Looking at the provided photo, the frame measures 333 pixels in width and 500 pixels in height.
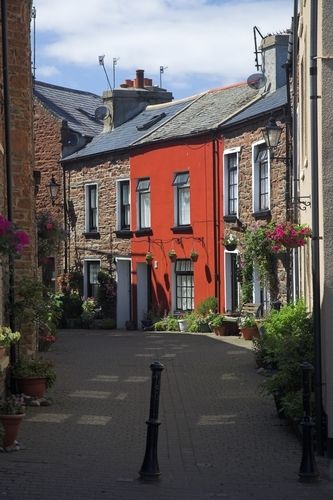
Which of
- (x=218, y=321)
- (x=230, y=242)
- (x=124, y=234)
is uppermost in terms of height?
(x=124, y=234)

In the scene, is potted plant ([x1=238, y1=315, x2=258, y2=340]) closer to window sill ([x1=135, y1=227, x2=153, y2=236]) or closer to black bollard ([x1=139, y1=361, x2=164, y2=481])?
window sill ([x1=135, y1=227, x2=153, y2=236])

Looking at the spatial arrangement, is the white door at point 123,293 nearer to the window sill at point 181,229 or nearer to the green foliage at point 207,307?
the window sill at point 181,229

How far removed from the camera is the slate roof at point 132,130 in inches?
1169

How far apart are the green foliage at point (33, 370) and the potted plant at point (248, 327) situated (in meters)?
10.1

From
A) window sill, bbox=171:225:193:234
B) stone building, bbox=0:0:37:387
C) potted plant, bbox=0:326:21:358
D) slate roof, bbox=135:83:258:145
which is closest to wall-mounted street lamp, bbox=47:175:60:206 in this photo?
slate roof, bbox=135:83:258:145

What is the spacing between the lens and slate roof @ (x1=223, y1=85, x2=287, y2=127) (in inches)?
883

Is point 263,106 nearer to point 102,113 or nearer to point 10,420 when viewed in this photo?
point 102,113

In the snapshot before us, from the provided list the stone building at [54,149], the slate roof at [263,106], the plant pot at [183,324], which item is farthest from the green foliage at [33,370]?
the stone building at [54,149]

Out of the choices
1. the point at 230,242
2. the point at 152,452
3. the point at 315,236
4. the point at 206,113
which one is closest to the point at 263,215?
the point at 230,242

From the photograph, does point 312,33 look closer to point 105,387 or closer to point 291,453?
point 291,453

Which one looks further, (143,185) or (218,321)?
(143,185)

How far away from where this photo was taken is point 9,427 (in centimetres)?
899

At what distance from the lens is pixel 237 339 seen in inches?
909

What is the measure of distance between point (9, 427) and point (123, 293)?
2062 cm
